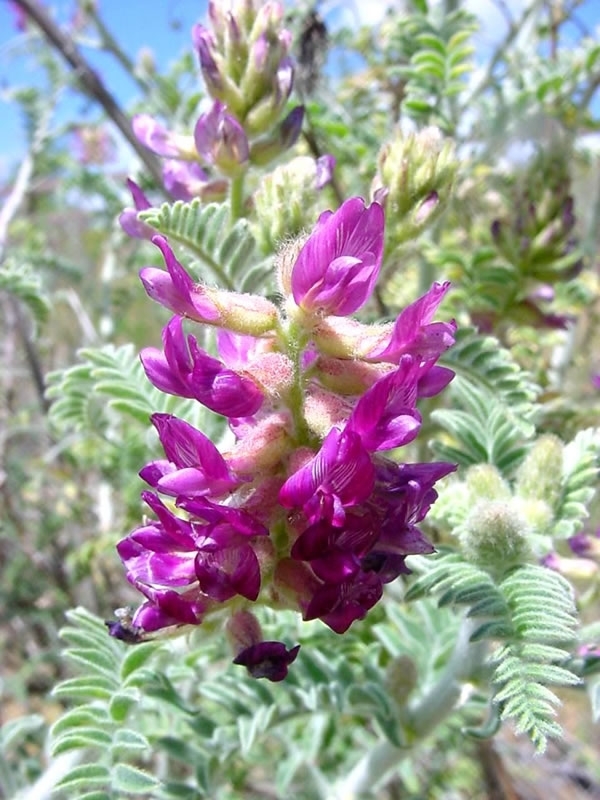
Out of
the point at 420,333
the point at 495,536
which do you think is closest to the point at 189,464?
the point at 420,333

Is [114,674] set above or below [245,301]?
below

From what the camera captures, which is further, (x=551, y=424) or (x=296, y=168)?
(x=551, y=424)

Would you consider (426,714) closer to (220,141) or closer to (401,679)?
(401,679)

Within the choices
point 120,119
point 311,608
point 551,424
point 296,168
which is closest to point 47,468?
point 120,119

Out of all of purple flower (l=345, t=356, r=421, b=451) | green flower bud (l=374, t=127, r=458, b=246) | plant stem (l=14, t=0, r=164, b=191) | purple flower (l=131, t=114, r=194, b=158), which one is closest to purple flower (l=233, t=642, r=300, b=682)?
purple flower (l=345, t=356, r=421, b=451)

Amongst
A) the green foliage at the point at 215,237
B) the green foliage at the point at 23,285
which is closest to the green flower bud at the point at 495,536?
the green foliage at the point at 215,237

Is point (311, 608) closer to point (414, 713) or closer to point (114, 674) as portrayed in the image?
point (114, 674)
